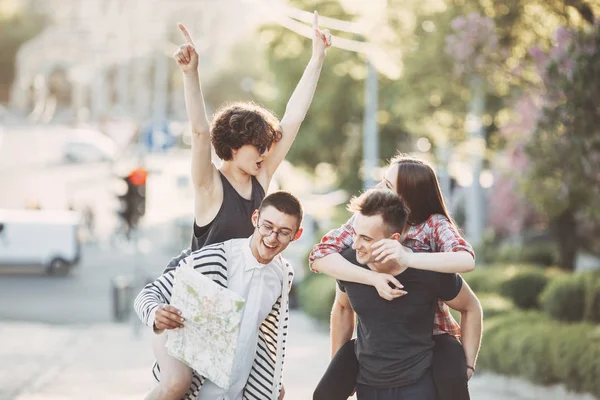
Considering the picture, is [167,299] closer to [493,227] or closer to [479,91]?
[479,91]

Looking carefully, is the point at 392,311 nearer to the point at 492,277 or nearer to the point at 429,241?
the point at 429,241

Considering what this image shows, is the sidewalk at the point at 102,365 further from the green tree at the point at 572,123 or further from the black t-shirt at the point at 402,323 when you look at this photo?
the black t-shirt at the point at 402,323

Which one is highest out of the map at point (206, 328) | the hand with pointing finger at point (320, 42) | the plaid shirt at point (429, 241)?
the hand with pointing finger at point (320, 42)

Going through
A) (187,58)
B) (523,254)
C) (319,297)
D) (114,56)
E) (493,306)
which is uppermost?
(187,58)

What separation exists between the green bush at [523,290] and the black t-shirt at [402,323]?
17072 mm

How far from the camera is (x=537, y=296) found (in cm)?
2169

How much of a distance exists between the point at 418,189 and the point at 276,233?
686 mm

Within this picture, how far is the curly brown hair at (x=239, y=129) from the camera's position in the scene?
16.9ft

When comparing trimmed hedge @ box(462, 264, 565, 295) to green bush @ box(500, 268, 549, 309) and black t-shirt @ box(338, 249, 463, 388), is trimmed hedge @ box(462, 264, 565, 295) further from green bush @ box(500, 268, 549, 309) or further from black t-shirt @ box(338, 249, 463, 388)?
black t-shirt @ box(338, 249, 463, 388)

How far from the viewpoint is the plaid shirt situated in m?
5.05

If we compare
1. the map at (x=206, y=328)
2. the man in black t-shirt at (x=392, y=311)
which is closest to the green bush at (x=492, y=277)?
the man in black t-shirt at (x=392, y=311)

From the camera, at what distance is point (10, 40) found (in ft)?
392

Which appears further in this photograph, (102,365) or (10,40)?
(10,40)

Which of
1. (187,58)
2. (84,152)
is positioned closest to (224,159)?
(187,58)
